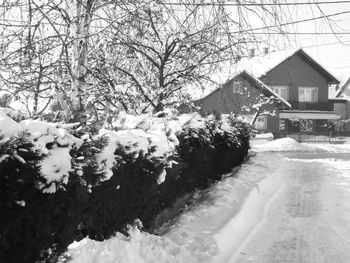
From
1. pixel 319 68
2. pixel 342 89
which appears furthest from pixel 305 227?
pixel 342 89

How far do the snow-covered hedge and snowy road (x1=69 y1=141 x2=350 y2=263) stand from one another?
35 cm

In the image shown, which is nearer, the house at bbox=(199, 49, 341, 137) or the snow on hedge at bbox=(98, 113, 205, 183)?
the snow on hedge at bbox=(98, 113, 205, 183)

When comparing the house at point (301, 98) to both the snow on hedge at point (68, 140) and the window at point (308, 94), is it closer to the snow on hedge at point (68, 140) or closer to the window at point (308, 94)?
the window at point (308, 94)

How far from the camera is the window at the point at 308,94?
44.5 meters

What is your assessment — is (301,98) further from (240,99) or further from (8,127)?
(8,127)


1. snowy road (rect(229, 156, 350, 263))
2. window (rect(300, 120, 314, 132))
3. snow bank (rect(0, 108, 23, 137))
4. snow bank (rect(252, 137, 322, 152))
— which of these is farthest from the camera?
window (rect(300, 120, 314, 132))

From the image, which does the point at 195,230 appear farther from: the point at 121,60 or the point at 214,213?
the point at 121,60

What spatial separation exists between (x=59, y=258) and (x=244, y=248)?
321 centimetres

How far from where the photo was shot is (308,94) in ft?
148

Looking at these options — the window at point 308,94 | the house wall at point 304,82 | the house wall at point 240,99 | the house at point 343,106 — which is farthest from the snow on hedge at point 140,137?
the house at point 343,106

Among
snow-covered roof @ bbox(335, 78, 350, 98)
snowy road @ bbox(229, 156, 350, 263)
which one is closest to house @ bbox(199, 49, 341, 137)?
snow-covered roof @ bbox(335, 78, 350, 98)

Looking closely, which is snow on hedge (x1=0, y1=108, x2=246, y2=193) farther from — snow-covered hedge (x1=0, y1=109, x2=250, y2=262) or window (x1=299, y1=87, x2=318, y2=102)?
window (x1=299, y1=87, x2=318, y2=102)

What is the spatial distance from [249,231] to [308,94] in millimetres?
39463

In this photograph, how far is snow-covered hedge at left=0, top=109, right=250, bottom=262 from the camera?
334cm
